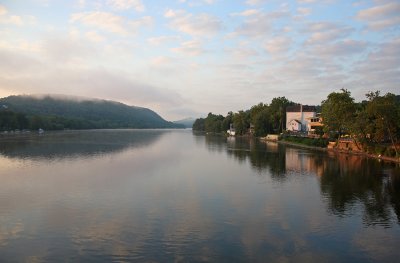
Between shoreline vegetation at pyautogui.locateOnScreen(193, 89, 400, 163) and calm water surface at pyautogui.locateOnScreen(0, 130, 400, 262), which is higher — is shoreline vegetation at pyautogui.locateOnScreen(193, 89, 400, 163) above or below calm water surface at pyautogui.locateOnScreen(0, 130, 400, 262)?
above

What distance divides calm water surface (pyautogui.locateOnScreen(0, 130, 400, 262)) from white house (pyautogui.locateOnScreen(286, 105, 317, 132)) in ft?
267

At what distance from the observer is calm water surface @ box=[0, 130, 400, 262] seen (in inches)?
680

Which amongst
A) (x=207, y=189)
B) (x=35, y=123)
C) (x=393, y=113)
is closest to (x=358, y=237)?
(x=207, y=189)

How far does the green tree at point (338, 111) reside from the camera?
7100 cm

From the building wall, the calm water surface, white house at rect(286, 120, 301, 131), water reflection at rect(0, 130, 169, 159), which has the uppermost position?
the building wall

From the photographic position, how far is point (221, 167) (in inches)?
1903

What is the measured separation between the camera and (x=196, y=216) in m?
23.1

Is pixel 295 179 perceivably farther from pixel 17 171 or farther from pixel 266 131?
pixel 266 131

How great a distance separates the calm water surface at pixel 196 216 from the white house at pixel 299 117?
81253 millimetres

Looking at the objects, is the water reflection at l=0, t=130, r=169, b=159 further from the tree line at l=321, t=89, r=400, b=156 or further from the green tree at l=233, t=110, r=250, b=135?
the green tree at l=233, t=110, r=250, b=135

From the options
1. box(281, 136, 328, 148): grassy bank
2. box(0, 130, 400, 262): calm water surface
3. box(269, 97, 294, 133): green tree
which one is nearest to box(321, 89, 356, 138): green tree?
box(281, 136, 328, 148): grassy bank

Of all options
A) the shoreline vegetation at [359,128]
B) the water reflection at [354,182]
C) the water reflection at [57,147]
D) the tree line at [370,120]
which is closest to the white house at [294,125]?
the shoreline vegetation at [359,128]

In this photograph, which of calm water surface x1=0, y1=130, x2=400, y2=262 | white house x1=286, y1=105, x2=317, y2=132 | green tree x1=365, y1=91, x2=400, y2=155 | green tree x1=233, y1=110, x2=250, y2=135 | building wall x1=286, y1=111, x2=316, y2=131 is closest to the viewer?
calm water surface x1=0, y1=130, x2=400, y2=262

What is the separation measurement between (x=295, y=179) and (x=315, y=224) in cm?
1763
